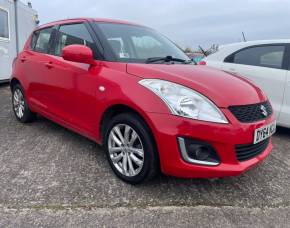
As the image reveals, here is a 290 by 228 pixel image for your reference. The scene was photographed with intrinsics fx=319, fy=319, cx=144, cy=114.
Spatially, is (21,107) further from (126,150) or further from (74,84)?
(126,150)

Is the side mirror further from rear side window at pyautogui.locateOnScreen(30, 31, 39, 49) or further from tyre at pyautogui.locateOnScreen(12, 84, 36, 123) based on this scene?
tyre at pyautogui.locateOnScreen(12, 84, 36, 123)

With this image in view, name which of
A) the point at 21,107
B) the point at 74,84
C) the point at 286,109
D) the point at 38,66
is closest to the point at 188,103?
the point at 74,84

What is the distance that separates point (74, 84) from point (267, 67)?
10.1ft

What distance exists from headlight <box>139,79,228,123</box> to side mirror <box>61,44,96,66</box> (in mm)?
908

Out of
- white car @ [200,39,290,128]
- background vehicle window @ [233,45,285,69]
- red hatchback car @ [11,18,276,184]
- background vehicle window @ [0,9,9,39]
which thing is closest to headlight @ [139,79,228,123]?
red hatchback car @ [11,18,276,184]

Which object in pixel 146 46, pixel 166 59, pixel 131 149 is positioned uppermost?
pixel 146 46

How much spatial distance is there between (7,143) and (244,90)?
302cm

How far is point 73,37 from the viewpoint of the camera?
390 cm

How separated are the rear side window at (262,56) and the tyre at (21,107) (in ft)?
11.2

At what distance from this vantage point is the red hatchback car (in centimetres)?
263

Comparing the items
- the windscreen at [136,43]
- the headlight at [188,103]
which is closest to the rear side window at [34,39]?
the windscreen at [136,43]

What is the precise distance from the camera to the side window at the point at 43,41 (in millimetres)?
4476

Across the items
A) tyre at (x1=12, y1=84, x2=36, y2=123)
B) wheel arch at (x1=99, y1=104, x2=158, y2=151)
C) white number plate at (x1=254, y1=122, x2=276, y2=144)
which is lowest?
tyre at (x1=12, y1=84, x2=36, y2=123)

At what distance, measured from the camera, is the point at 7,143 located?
4148 mm
